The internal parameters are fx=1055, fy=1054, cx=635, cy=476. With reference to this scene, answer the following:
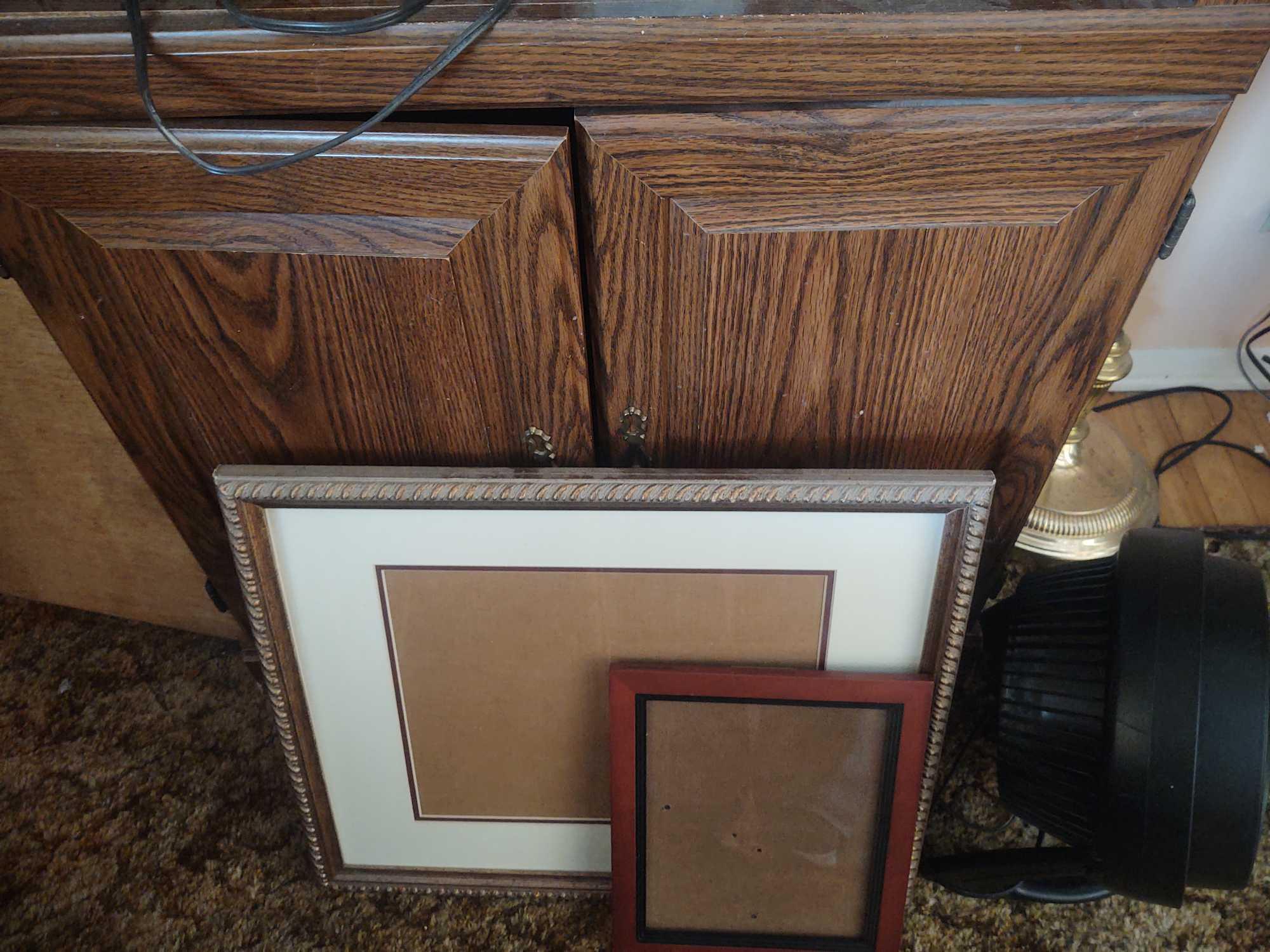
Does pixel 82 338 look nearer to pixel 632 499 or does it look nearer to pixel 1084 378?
pixel 632 499

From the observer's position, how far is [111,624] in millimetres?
1140

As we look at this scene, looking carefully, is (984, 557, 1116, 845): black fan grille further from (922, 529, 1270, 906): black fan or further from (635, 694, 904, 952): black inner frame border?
(635, 694, 904, 952): black inner frame border

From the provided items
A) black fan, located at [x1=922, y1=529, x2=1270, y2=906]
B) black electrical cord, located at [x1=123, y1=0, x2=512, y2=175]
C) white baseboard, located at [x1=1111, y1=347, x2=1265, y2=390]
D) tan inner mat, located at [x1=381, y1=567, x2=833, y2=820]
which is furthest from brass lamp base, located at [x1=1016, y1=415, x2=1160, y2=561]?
black electrical cord, located at [x1=123, y1=0, x2=512, y2=175]

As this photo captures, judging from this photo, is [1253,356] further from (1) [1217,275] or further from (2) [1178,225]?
(2) [1178,225]

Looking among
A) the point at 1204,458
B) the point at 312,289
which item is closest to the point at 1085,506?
the point at 1204,458

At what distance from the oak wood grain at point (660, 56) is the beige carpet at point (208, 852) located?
652 mm

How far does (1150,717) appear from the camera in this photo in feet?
2.35

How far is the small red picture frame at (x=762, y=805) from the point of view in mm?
815

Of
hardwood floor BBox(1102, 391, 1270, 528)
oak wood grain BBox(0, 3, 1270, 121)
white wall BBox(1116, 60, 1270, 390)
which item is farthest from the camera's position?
hardwood floor BBox(1102, 391, 1270, 528)

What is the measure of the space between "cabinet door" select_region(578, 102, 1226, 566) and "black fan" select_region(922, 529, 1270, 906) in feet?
0.37

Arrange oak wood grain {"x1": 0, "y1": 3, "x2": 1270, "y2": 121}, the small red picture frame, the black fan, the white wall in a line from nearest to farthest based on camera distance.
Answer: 1. oak wood grain {"x1": 0, "y1": 3, "x2": 1270, "y2": 121}
2. the black fan
3. the small red picture frame
4. the white wall

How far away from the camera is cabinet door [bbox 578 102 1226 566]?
59cm

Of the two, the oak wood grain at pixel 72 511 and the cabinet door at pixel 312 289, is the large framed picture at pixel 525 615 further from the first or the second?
the oak wood grain at pixel 72 511

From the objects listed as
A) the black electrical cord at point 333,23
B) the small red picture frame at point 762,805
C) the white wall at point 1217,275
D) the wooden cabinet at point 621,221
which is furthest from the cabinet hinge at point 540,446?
the white wall at point 1217,275
